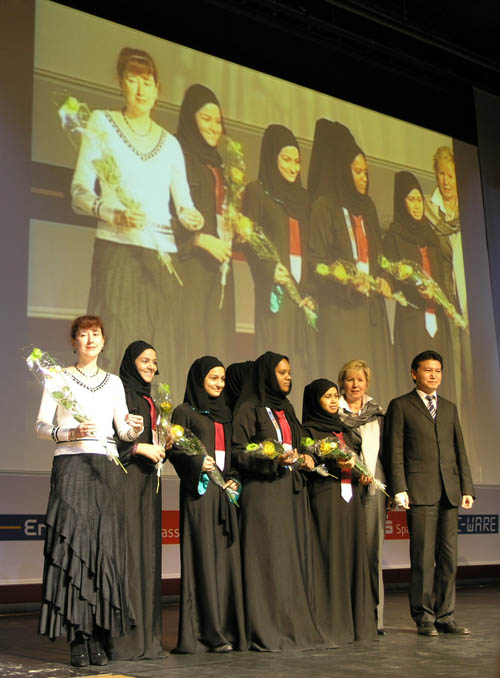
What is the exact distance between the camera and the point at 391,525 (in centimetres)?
A: 760

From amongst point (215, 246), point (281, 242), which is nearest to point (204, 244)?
point (215, 246)

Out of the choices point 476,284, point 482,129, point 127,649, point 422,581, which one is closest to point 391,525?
point 476,284

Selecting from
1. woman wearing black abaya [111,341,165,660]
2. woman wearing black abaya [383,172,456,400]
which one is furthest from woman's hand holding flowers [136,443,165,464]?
woman wearing black abaya [383,172,456,400]

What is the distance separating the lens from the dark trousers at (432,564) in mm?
4559

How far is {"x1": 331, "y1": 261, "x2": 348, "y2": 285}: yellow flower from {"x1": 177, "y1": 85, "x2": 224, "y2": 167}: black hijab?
1263 millimetres

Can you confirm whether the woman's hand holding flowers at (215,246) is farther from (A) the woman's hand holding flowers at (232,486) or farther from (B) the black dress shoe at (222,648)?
(B) the black dress shoe at (222,648)

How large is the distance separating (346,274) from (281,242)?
0.70 metres

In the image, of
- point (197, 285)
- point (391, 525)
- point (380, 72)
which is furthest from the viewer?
point (380, 72)

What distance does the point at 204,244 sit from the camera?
6465mm

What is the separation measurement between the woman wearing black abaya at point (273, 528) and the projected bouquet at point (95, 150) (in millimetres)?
2177

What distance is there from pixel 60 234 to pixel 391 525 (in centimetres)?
371

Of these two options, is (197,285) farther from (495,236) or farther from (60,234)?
(495,236)

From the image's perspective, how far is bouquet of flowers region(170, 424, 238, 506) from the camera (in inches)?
152

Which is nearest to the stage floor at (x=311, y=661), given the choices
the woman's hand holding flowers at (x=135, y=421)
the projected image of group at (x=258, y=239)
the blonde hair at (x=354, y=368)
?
the woman's hand holding flowers at (x=135, y=421)
